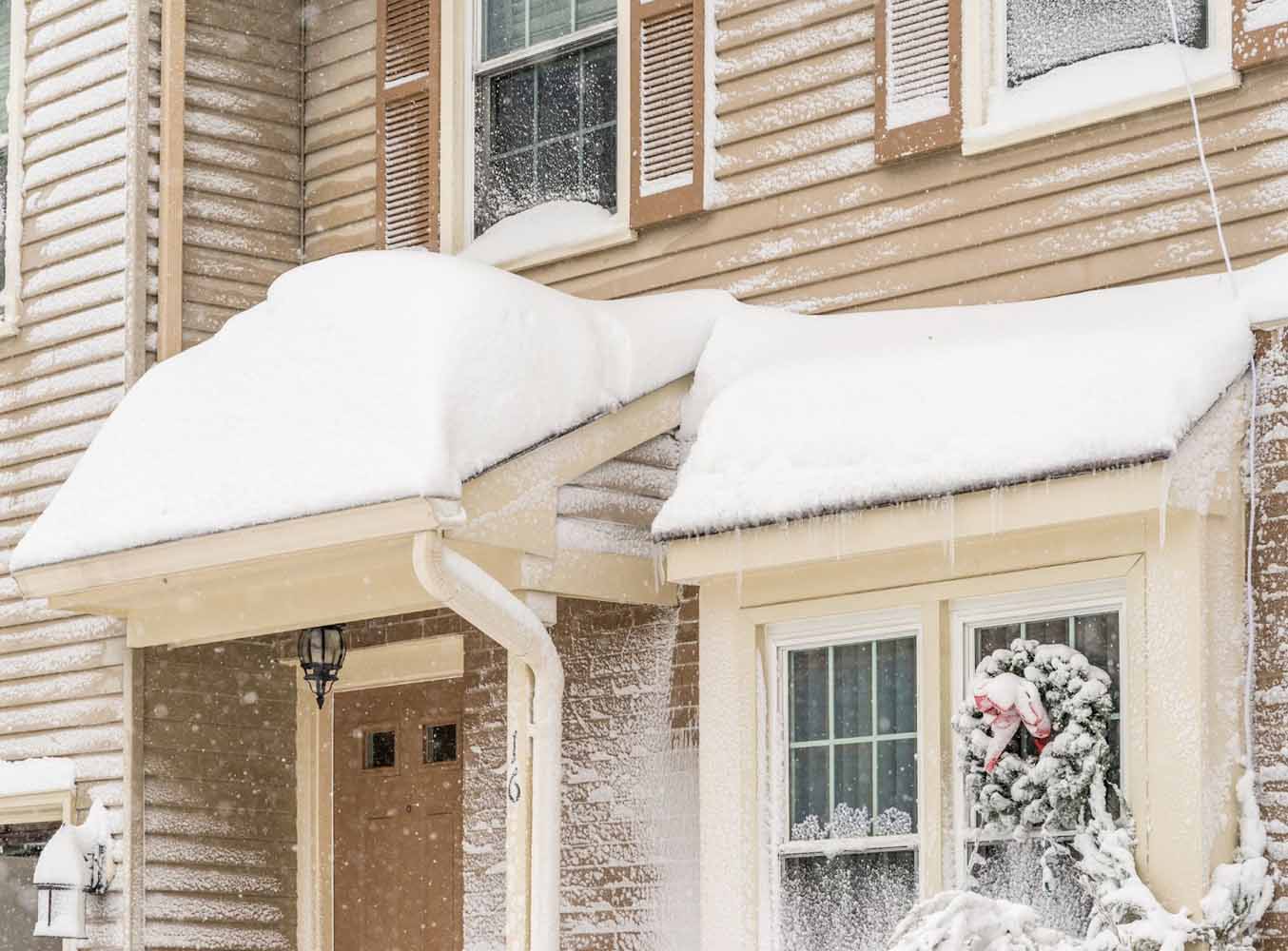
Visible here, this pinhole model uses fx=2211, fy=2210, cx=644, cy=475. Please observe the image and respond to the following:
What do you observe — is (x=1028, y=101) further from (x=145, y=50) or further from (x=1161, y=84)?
(x=145, y=50)

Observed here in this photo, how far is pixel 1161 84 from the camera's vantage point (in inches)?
292

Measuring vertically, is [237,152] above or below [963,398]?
above

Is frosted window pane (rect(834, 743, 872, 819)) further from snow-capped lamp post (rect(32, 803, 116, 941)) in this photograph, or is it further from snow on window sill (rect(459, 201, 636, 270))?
snow-capped lamp post (rect(32, 803, 116, 941))

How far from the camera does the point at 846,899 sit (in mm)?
7438

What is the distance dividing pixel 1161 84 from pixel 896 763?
245cm

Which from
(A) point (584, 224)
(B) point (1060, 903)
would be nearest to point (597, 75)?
(A) point (584, 224)

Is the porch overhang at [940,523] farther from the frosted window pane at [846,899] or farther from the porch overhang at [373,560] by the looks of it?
the frosted window pane at [846,899]

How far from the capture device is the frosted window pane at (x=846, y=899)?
732 cm

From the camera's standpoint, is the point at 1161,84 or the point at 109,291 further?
Answer: the point at 109,291

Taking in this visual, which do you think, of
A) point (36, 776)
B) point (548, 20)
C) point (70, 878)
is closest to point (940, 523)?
point (548, 20)

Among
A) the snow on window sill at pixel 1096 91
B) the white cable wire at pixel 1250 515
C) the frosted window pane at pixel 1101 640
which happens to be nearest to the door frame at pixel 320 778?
the snow on window sill at pixel 1096 91

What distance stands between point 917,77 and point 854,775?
2598 millimetres

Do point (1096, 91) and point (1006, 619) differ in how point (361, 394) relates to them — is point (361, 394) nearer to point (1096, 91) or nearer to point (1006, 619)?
point (1006, 619)

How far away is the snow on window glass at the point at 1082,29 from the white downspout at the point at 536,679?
8.65ft
